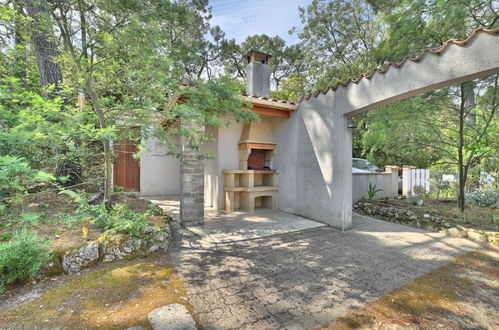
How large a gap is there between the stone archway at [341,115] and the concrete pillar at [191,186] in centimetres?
287

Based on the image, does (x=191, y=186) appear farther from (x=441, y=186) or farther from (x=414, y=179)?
(x=441, y=186)

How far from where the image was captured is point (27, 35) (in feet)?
12.1

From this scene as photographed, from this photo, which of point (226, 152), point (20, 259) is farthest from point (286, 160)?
point (20, 259)

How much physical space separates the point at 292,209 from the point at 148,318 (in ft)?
16.3

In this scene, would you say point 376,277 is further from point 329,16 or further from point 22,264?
point 329,16

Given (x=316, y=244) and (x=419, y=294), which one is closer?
(x=419, y=294)

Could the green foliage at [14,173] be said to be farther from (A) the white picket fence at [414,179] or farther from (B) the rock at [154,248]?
(A) the white picket fence at [414,179]

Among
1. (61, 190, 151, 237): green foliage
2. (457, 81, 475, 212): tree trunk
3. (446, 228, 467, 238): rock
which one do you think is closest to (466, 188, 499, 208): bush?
(457, 81, 475, 212): tree trunk

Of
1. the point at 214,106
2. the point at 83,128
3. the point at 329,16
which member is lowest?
the point at 83,128

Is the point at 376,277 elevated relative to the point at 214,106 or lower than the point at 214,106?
lower

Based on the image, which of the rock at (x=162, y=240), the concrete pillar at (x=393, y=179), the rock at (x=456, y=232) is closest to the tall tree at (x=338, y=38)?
the concrete pillar at (x=393, y=179)

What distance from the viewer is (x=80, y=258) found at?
3.07 meters

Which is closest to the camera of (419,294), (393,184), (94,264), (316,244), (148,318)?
(148,318)

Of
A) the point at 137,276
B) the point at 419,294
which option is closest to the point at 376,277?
the point at 419,294
